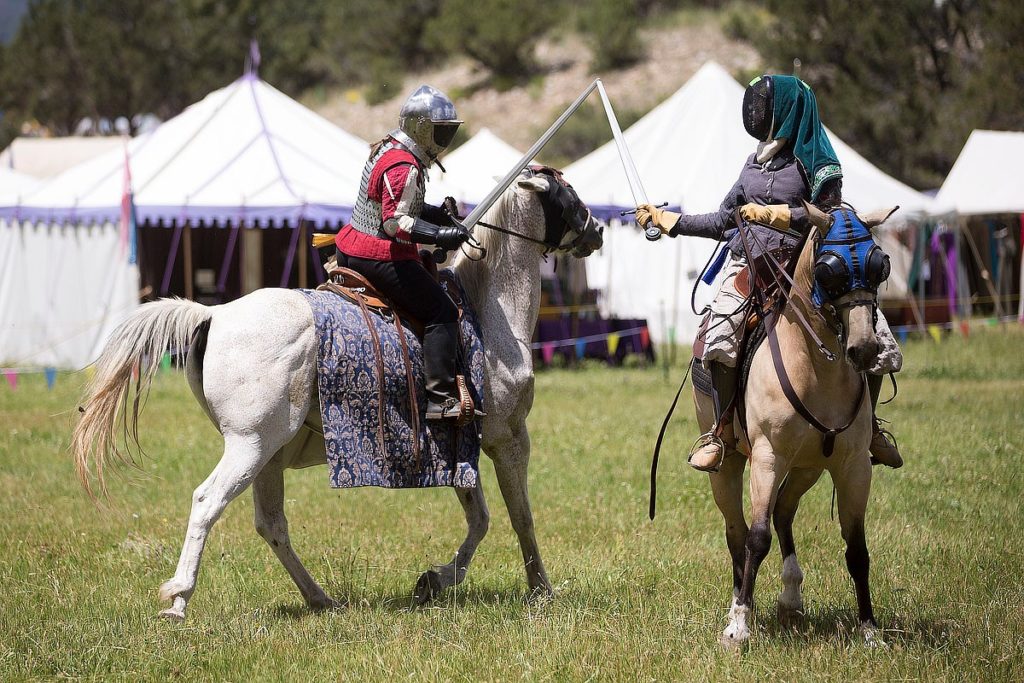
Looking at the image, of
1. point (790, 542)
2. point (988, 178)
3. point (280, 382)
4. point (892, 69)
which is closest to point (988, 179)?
point (988, 178)

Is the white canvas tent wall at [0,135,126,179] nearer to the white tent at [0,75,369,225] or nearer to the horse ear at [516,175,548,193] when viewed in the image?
the white tent at [0,75,369,225]

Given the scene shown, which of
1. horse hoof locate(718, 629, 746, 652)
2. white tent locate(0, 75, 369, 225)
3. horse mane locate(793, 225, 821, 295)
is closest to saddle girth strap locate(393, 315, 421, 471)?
horse hoof locate(718, 629, 746, 652)

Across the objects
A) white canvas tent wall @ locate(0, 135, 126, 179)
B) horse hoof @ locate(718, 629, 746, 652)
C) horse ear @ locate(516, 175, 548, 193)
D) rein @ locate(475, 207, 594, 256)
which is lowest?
horse hoof @ locate(718, 629, 746, 652)

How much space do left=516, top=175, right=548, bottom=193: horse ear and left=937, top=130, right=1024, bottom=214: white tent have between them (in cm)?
1969

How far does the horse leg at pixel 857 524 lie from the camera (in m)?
5.39

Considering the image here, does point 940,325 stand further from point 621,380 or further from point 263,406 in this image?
point 263,406

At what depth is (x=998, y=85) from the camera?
3023cm

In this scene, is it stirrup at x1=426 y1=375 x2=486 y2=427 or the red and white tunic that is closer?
the red and white tunic

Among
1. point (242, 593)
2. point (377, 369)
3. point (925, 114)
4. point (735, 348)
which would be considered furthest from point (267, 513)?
point (925, 114)

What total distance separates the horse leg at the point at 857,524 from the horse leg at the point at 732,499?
2.20ft

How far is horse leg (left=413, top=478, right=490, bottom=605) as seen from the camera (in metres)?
6.21

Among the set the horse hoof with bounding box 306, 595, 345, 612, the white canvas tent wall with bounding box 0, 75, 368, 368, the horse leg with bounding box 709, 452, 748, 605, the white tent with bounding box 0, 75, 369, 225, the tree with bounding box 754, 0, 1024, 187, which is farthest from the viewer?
the tree with bounding box 754, 0, 1024, 187

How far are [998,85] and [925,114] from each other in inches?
124

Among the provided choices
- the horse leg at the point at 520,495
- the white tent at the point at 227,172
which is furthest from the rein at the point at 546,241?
the white tent at the point at 227,172
